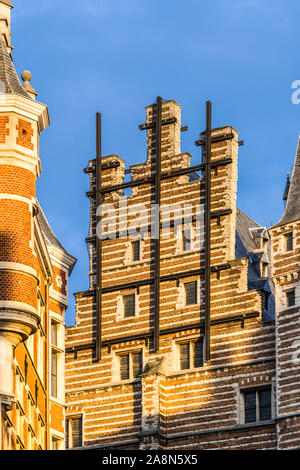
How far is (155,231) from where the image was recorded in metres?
69.1

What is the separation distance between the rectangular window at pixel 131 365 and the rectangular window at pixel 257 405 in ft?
16.0

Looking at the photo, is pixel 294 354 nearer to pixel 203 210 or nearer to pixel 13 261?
pixel 203 210

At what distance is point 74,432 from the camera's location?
225 feet

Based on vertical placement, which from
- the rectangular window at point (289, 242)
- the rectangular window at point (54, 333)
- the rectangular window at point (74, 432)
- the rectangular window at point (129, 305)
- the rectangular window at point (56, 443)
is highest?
the rectangular window at point (289, 242)

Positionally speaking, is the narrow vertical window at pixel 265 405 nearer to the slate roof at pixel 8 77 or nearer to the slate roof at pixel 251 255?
the slate roof at pixel 251 255

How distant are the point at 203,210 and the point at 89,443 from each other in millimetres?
9841

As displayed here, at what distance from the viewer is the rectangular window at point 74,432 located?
68188mm

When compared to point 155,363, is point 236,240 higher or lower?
higher

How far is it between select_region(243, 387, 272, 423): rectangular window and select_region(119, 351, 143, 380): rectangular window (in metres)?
4.89

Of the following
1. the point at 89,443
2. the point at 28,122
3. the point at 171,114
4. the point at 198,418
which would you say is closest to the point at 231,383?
the point at 198,418

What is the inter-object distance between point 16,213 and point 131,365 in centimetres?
2808

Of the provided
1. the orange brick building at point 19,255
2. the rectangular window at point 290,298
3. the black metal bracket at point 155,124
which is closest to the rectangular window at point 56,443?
the orange brick building at point 19,255

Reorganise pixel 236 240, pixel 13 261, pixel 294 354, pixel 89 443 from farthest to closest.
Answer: pixel 236 240, pixel 89 443, pixel 294 354, pixel 13 261

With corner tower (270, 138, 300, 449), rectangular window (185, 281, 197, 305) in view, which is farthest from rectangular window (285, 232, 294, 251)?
rectangular window (185, 281, 197, 305)
